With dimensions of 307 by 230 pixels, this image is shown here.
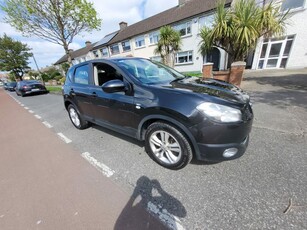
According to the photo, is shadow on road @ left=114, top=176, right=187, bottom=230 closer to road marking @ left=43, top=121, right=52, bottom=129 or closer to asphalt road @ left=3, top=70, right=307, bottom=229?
asphalt road @ left=3, top=70, right=307, bottom=229

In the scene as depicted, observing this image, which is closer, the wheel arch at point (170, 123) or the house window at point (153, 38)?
the wheel arch at point (170, 123)

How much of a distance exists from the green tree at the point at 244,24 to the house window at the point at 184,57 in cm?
900

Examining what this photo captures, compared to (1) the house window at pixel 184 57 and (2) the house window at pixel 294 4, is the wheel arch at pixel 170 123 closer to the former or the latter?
(2) the house window at pixel 294 4

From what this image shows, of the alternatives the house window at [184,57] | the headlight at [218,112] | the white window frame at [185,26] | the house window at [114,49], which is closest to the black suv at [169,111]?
the headlight at [218,112]

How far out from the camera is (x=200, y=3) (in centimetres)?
1502

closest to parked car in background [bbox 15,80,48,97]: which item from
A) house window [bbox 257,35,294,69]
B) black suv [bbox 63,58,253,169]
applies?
black suv [bbox 63,58,253,169]

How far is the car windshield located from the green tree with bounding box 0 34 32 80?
44493mm

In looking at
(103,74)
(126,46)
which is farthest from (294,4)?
(126,46)

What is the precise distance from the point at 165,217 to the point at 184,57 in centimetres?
1637

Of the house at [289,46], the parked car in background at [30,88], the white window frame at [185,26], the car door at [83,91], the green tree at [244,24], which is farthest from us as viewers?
the white window frame at [185,26]

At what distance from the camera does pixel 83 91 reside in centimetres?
342

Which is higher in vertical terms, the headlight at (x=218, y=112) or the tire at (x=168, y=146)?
the headlight at (x=218, y=112)

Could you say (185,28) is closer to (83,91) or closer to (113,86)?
(83,91)

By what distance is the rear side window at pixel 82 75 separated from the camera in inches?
133
